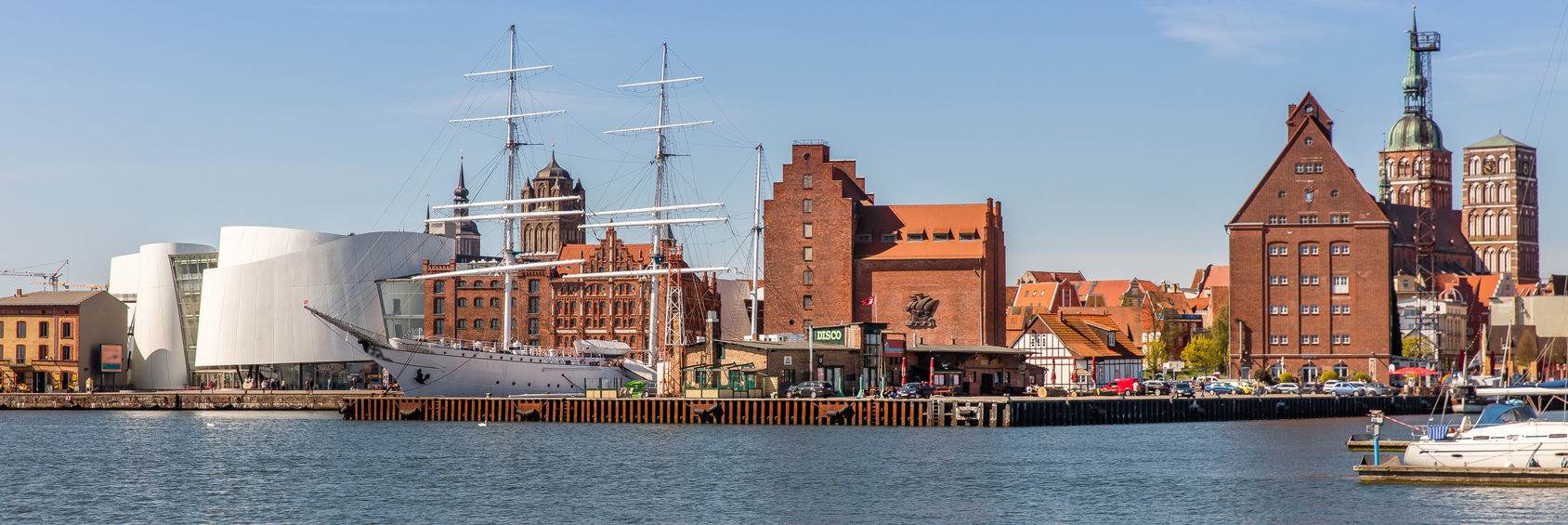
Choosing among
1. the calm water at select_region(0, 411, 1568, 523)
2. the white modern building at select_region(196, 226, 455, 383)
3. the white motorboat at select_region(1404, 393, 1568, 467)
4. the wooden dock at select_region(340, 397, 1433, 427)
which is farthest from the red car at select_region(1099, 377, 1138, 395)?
the white modern building at select_region(196, 226, 455, 383)

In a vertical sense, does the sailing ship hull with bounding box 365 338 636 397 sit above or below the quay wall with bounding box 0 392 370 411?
above

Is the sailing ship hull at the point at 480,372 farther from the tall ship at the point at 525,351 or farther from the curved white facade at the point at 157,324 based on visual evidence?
the curved white facade at the point at 157,324

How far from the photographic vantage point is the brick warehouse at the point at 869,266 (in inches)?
5177

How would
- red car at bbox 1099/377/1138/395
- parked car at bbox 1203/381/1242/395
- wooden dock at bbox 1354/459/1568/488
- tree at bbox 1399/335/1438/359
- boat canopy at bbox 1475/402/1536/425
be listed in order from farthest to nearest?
tree at bbox 1399/335/1438/359 → parked car at bbox 1203/381/1242/395 → red car at bbox 1099/377/1138/395 → boat canopy at bbox 1475/402/1536/425 → wooden dock at bbox 1354/459/1568/488

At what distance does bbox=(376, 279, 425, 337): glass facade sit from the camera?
159 meters

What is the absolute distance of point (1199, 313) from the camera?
191 metres

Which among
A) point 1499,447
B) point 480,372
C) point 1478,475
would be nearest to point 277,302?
point 480,372

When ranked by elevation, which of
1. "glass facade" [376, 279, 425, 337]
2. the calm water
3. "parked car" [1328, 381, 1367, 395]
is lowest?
the calm water

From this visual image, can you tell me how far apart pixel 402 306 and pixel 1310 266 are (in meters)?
76.9

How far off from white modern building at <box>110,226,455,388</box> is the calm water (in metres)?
53.7

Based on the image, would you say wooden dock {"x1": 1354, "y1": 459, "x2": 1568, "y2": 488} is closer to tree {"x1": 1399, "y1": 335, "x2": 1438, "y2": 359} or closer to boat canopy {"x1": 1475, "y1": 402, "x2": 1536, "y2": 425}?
boat canopy {"x1": 1475, "y1": 402, "x2": 1536, "y2": 425}

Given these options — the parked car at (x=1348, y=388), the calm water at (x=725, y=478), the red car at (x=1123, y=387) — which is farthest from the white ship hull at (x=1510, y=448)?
the parked car at (x=1348, y=388)

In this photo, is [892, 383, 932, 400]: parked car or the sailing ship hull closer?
[892, 383, 932, 400]: parked car

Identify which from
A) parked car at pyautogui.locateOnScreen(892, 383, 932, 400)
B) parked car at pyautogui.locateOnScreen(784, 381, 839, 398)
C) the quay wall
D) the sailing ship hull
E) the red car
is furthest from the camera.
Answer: the quay wall
